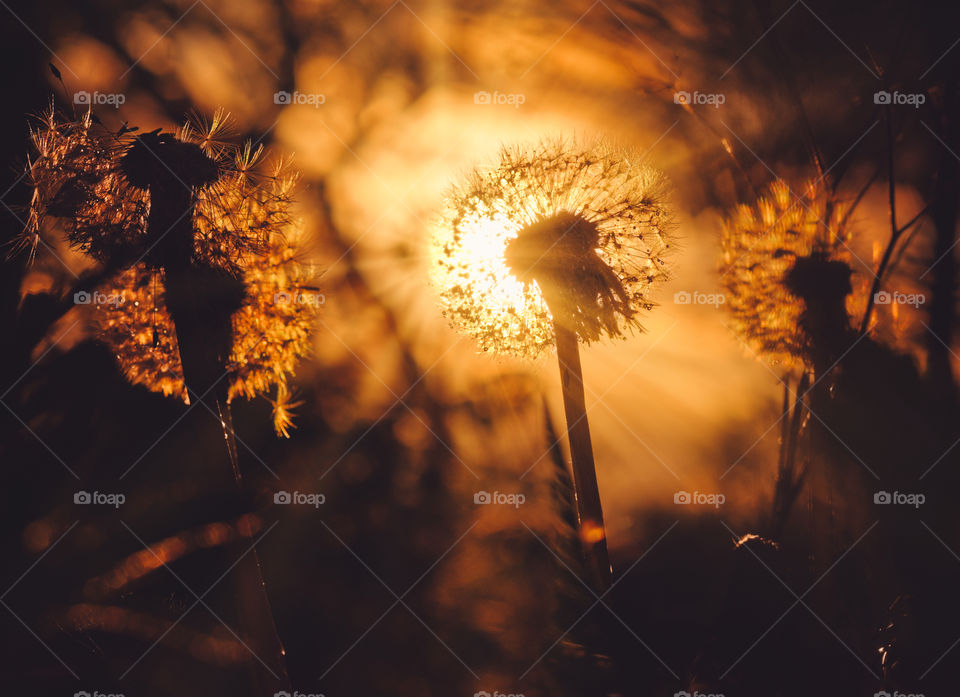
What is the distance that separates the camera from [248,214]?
2.83 meters

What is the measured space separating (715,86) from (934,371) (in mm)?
2208

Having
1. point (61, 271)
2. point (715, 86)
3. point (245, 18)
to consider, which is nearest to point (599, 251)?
point (715, 86)

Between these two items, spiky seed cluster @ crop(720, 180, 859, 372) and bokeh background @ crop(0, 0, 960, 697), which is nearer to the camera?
bokeh background @ crop(0, 0, 960, 697)

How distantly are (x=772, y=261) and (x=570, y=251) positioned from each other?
1424mm

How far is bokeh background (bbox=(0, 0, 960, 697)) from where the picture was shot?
2.62 metres
